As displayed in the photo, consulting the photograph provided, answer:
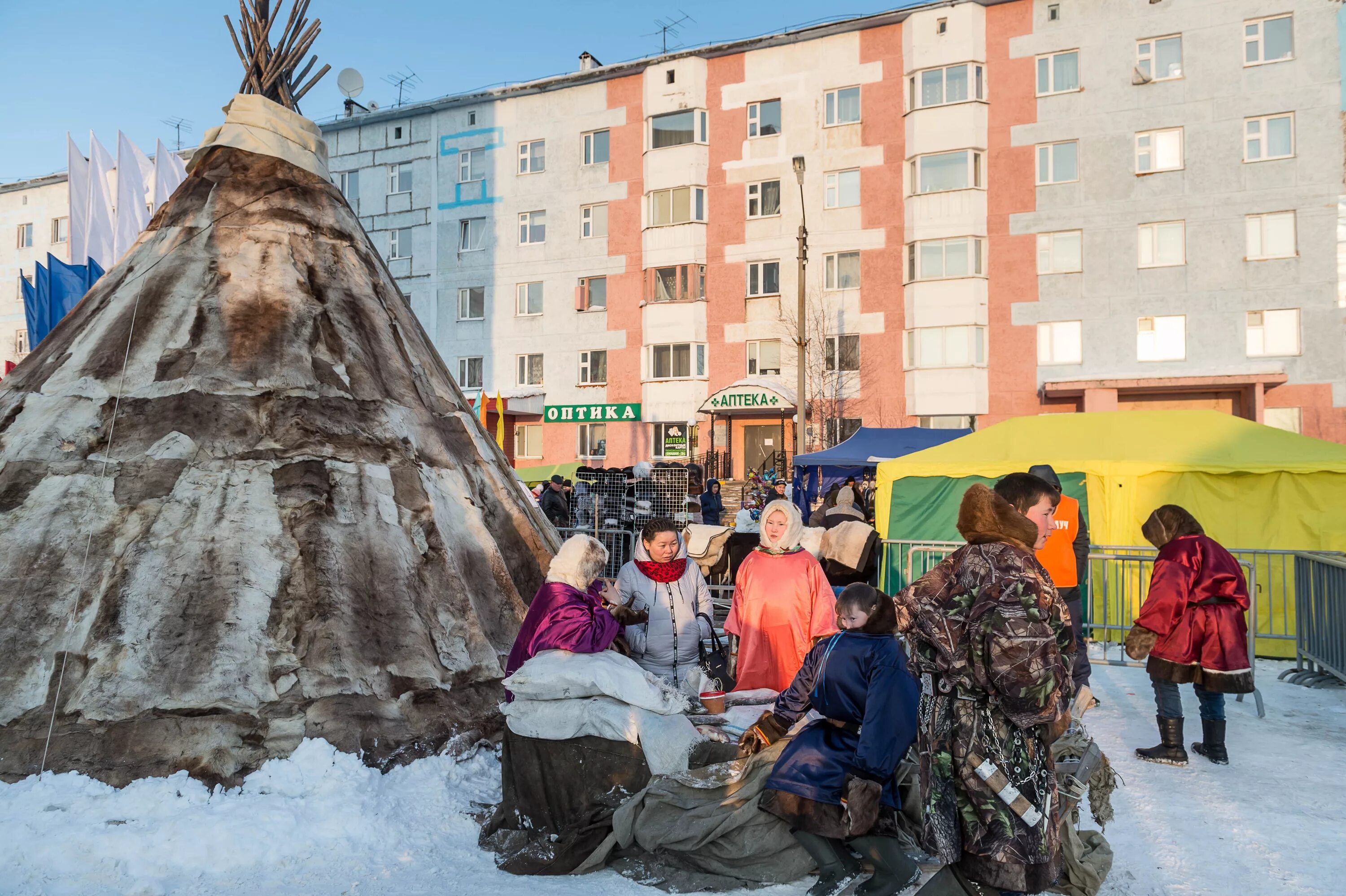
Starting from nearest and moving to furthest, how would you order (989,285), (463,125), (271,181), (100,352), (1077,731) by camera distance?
(1077,731), (100,352), (271,181), (989,285), (463,125)

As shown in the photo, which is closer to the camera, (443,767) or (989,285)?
(443,767)

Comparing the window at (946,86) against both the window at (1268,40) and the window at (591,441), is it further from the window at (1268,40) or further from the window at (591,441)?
the window at (591,441)

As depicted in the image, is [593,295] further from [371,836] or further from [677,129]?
[371,836]

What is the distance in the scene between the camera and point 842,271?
2920cm

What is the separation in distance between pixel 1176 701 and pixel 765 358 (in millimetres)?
23986

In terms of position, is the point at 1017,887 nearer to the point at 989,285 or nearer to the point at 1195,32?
the point at 989,285

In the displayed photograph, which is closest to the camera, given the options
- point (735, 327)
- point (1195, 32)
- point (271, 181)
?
point (271, 181)

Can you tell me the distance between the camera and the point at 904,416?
91.5 ft

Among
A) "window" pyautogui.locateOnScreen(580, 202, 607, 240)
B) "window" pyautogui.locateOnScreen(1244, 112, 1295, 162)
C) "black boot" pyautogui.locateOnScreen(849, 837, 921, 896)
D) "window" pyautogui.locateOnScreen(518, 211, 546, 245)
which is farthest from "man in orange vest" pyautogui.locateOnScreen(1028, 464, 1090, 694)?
"window" pyautogui.locateOnScreen(518, 211, 546, 245)

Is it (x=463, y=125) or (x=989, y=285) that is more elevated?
(x=463, y=125)

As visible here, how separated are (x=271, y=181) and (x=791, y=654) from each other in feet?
18.9

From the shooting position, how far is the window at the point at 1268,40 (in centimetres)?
2455

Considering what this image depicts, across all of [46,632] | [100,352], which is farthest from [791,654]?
[100,352]

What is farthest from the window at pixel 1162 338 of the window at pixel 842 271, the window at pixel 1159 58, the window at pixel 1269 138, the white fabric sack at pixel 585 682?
the white fabric sack at pixel 585 682
